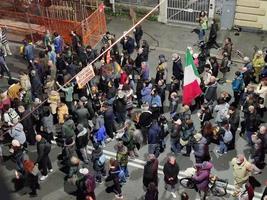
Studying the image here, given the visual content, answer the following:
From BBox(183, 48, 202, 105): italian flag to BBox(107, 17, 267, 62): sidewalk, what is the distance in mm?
4922

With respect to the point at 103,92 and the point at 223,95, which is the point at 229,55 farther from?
the point at 103,92

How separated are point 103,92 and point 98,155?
382 cm

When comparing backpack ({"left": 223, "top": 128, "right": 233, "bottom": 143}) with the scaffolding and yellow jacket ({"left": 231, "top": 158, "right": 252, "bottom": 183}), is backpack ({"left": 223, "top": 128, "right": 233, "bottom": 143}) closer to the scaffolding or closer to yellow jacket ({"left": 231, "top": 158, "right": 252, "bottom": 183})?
yellow jacket ({"left": 231, "top": 158, "right": 252, "bottom": 183})

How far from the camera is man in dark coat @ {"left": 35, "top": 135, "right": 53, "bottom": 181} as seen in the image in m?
14.3

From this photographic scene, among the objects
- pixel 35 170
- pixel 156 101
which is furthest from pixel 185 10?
pixel 35 170

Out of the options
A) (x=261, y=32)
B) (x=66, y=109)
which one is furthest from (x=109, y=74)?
(x=261, y=32)

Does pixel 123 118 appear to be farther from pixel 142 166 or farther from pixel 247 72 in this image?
pixel 247 72

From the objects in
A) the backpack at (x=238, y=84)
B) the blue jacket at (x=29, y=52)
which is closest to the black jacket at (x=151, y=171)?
the backpack at (x=238, y=84)

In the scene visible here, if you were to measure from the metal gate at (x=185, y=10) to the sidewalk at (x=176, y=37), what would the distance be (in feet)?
1.19

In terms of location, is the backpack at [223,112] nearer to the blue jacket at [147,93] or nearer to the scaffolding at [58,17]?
the blue jacket at [147,93]

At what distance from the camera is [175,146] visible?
50.8ft

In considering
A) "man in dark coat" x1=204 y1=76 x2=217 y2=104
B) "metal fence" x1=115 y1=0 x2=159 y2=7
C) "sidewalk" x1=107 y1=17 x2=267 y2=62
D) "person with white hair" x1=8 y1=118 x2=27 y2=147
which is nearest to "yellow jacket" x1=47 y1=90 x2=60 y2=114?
"person with white hair" x1=8 y1=118 x2=27 y2=147

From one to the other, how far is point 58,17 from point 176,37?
17.3 ft

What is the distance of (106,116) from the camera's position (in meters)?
15.6
